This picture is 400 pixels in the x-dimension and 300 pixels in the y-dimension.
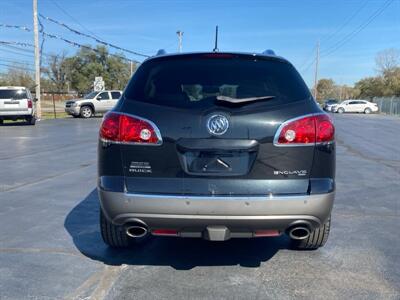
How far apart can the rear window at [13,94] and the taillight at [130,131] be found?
20.4m

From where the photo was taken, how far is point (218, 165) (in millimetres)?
3285

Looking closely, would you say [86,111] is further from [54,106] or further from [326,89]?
[326,89]

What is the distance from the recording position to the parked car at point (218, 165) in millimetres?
3244

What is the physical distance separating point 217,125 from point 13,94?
21179 millimetres

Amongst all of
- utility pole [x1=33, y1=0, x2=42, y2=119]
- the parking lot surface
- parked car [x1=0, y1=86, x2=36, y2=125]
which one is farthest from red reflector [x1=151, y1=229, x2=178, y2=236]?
utility pole [x1=33, y1=0, x2=42, y2=119]

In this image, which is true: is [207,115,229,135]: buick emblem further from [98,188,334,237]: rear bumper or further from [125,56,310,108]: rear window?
[98,188,334,237]: rear bumper

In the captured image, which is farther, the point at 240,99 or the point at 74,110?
the point at 74,110

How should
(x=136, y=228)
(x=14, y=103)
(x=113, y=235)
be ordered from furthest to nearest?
(x=14, y=103) < (x=113, y=235) < (x=136, y=228)

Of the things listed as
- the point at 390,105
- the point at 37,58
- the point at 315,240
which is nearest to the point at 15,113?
the point at 37,58

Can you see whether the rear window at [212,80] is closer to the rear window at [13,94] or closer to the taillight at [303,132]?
the taillight at [303,132]

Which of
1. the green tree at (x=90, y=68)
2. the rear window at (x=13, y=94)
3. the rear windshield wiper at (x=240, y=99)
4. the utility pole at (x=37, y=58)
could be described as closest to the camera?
the rear windshield wiper at (x=240, y=99)

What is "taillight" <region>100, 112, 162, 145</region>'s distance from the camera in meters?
3.32

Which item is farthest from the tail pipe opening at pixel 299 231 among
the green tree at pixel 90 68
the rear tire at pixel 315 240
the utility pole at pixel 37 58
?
the green tree at pixel 90 68

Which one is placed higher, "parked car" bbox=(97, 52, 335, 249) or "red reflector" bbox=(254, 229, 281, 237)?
"parked car" bbox=(97, 52, 335, 249)
